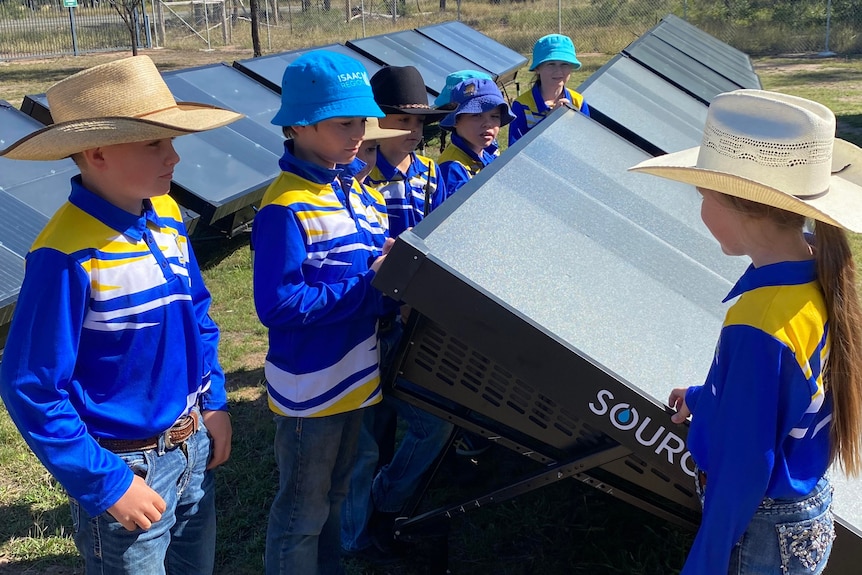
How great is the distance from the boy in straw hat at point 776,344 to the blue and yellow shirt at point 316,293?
3.31ft

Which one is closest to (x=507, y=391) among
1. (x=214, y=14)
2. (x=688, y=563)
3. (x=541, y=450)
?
(x=541, y=450)

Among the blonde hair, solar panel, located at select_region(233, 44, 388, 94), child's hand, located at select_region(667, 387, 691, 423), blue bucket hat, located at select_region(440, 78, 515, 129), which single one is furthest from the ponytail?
solar panel, located at select_region(233, 44, 388, 94)

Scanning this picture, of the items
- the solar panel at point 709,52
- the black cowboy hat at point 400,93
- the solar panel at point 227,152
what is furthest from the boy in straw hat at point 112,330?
the solar panel at point 709,52

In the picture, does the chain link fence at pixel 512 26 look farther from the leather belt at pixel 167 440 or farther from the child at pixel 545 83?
the leather belt at pixel 167 440

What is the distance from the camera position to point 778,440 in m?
1.77

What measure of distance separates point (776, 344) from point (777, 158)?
38 centimetres

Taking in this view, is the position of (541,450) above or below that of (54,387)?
below

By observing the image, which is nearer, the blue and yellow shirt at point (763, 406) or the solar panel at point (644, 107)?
the blue and yellow shirt at point (763, 406)

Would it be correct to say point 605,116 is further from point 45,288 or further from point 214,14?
point 214,14

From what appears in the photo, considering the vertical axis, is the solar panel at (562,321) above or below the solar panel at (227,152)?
above

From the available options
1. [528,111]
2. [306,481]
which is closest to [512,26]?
[528,111]

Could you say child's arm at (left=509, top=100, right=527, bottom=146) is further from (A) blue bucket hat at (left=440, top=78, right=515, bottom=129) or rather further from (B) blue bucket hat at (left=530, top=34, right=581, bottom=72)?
(A) blue bucket hat at (left=440, top=78, right=515, bottom=129)

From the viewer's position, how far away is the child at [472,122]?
393 centimetres

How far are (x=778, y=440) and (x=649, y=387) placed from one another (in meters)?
0.44
